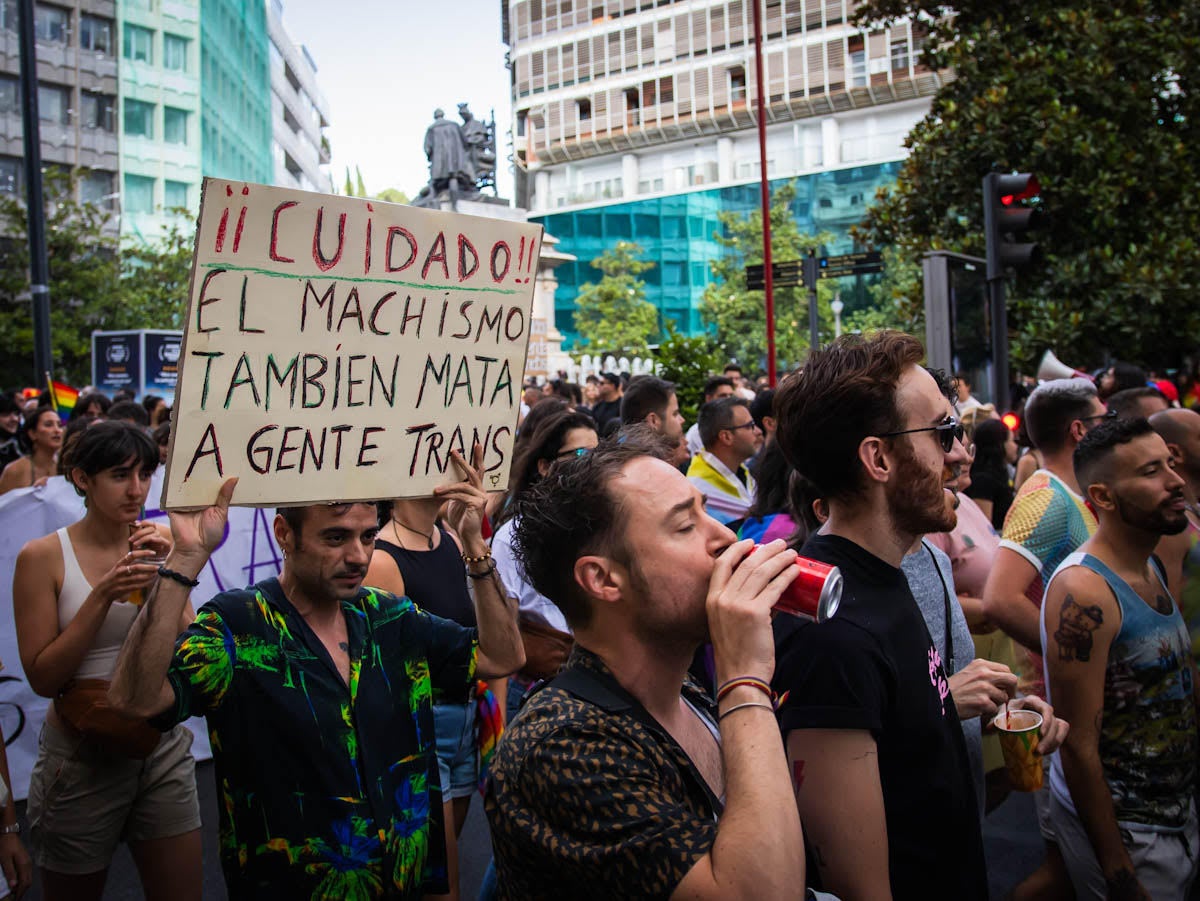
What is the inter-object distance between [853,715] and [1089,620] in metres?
1.39

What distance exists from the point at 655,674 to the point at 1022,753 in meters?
0.97

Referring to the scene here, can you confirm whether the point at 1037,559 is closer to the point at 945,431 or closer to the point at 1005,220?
the point at 945,431

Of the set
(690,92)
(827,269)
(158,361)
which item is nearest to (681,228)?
(690,92)

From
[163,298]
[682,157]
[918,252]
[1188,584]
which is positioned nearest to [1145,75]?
[918,252]

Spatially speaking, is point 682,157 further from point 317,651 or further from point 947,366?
point 317,651

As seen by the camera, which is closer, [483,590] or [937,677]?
[937,677]

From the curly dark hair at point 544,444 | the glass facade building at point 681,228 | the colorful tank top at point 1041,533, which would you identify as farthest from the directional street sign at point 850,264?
the glass facade building at point 681,228

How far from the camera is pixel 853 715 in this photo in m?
1.92

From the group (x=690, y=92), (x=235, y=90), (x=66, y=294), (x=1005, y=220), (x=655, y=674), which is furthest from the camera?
(x=690, y=92)

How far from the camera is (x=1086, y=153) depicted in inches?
462

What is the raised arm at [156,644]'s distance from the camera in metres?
2.39

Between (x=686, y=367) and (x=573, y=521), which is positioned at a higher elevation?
(x=686, y=367)

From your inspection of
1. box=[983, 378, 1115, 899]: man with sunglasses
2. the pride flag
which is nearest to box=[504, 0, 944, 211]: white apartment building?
the pride flag

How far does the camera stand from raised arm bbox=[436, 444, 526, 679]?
2.93 meters
